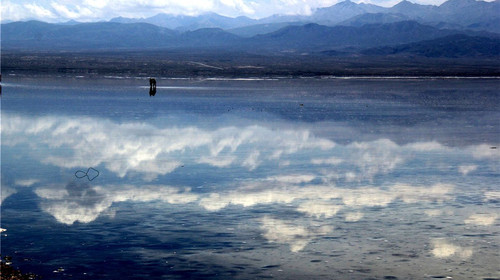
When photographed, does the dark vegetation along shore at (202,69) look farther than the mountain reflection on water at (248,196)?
Yes

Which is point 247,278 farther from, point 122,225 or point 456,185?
point 456,185

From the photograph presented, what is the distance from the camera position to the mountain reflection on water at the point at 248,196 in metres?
13.1

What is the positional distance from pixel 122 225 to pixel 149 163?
8222 millimetres

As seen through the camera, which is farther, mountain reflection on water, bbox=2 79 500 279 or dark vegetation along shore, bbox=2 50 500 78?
dark vegetation along shore, bbox=2 50 500 78

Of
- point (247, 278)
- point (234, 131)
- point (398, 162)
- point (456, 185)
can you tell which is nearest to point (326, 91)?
point (234, 131)

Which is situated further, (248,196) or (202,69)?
(202,69)

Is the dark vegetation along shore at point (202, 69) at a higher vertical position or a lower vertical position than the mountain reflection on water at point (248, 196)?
lower

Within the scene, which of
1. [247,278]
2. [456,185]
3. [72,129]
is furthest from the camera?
[72,129]

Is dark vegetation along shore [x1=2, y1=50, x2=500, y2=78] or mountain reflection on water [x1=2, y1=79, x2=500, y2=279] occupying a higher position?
mountain reflection on water [x1=2, y1=79, x2=500, y2=279]

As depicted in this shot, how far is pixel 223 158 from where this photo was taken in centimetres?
2447

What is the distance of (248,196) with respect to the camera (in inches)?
730

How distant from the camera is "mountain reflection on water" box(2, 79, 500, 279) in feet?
43.1

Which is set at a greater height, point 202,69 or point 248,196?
point 248,196

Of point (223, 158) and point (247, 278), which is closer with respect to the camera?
point (247, 278)
